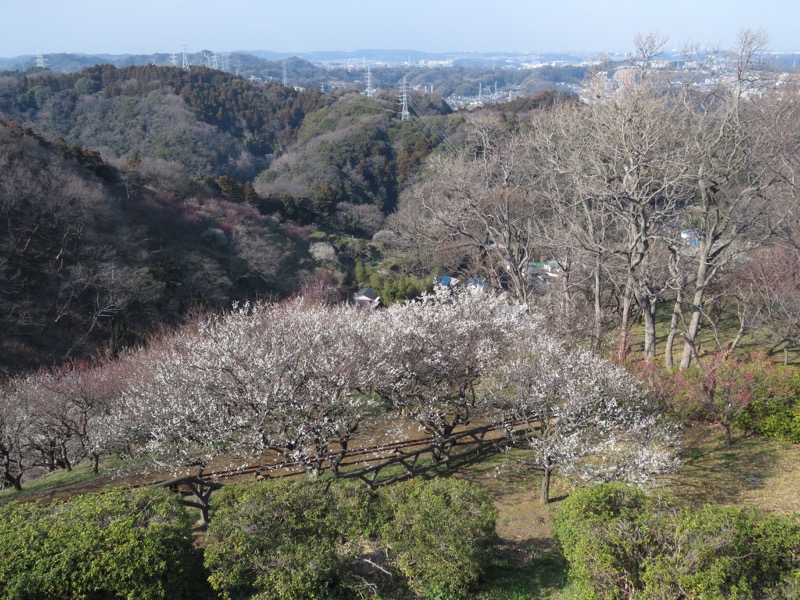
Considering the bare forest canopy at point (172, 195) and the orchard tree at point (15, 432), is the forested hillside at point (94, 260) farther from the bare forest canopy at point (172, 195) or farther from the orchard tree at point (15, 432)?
the orchard tree at point (15, 432)

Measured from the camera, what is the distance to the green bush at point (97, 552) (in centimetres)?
588

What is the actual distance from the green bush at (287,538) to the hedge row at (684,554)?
273 cm

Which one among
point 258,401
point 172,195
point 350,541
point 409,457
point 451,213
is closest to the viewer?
point 350,541

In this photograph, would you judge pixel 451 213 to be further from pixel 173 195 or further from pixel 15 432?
pixel 173 195

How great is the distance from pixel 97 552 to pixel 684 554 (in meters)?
6.32

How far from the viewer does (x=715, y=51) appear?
12773 mm

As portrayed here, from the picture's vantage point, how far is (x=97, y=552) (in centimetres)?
612

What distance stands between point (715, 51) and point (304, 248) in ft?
89.3

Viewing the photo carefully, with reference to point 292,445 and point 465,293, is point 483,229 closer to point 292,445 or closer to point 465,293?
point 465,293

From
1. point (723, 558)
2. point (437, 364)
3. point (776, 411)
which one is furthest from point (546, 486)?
point (776, 411)

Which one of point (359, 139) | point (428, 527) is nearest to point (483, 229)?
point (428, 527)

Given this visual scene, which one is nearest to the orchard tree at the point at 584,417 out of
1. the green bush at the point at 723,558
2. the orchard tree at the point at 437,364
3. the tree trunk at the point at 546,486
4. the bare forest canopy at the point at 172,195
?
the tree trunk at the point at 546,486

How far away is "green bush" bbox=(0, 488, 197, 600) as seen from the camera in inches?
232

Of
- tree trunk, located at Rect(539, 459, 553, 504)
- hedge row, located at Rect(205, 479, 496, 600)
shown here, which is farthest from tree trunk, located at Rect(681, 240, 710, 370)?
hedge row, located at Rect(205, 479, 496, 600)
